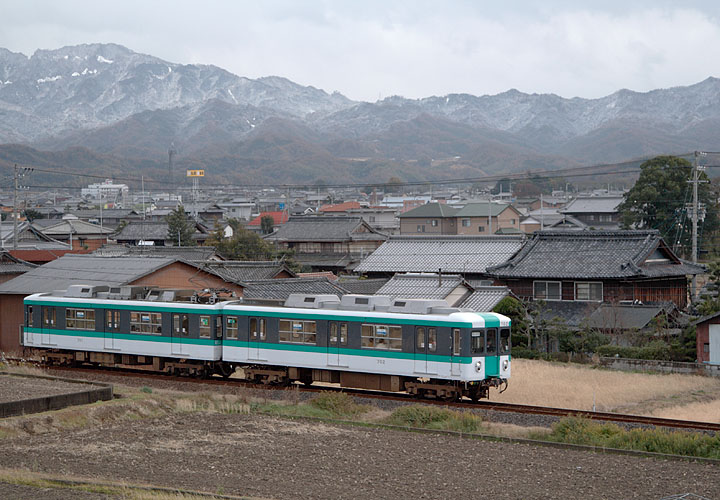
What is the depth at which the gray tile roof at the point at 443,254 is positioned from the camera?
41312 mm

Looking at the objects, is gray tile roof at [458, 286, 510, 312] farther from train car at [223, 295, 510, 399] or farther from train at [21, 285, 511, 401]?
train car at [223, 295, 510, 399]

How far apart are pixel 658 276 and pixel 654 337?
448 centimetres

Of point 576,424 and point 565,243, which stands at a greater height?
point 565,243

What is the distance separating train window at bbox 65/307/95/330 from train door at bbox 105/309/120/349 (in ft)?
2.01

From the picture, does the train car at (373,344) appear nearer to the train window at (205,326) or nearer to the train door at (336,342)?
the train door at (336,342)

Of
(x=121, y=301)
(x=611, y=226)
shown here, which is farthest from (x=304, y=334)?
(x=611, y=226)

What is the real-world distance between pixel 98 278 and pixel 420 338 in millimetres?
16466

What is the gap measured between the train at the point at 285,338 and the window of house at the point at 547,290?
47.4ft

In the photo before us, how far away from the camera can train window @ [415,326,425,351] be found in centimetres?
1856

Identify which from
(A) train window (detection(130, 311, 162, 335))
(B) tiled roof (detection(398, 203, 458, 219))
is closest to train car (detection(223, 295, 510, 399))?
(A) train window (detection(130, 311, 162, 335))

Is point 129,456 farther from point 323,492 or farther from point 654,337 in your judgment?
point 654,337

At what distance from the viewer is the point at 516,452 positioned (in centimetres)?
1409

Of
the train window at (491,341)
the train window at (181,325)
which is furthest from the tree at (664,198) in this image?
the train window at (181,325)

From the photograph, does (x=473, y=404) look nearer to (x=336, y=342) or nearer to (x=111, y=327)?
(x=336, y=342)
